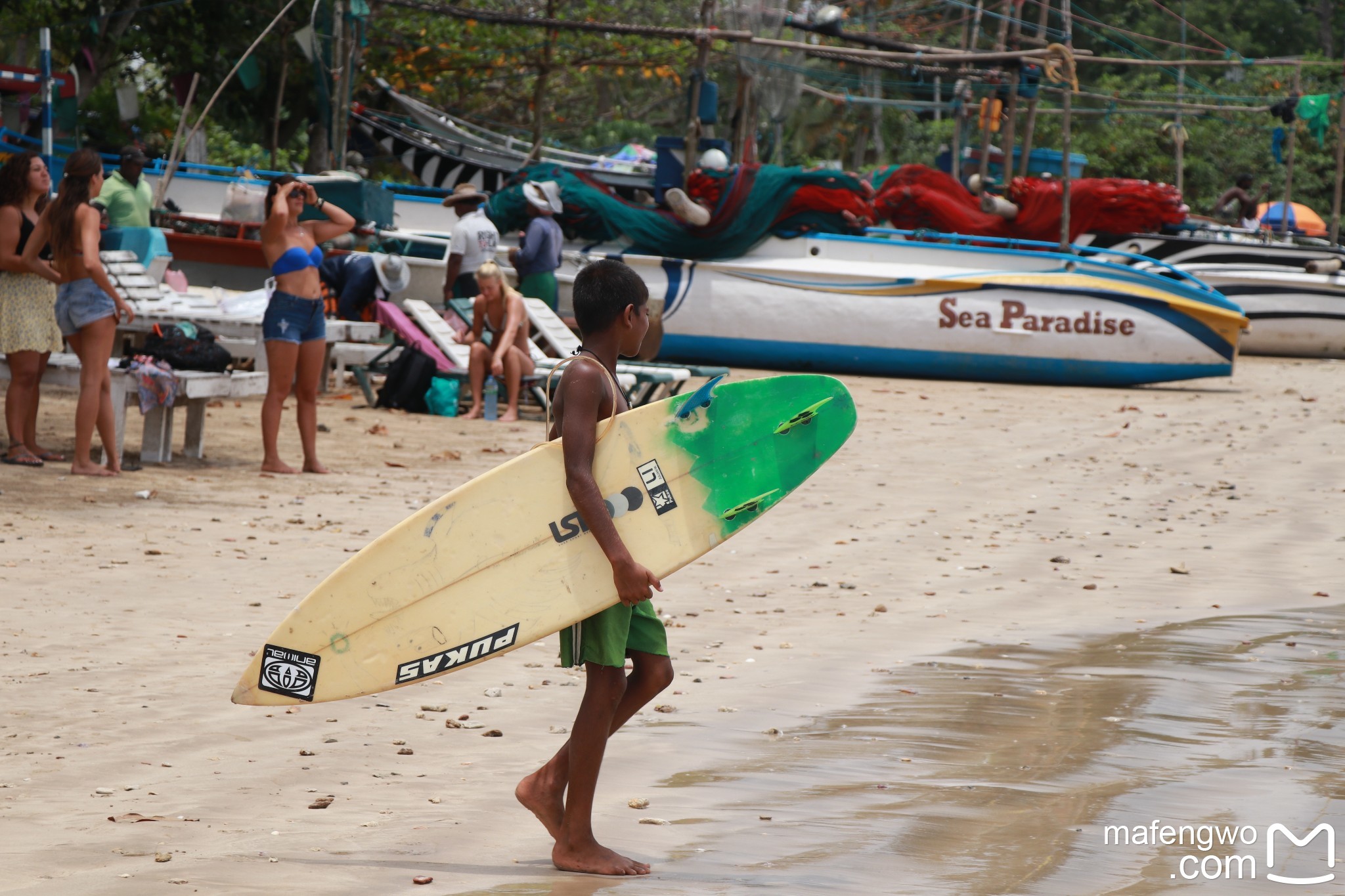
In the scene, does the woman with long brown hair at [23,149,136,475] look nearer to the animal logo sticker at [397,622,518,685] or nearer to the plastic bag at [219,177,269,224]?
the animal logo sticker at [397,622,518,685]

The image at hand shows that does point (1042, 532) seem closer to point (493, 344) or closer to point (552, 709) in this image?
point (552, 709)

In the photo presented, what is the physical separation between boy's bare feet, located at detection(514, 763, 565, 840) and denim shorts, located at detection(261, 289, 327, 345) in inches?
230

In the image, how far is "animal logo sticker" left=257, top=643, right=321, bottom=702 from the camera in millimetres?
3689

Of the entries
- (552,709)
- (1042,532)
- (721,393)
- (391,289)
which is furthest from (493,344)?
(721,393)

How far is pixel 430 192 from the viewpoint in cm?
1959

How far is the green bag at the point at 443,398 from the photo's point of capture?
41.1 ft

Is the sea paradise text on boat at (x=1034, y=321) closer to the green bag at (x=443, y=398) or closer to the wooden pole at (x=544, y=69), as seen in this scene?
the green bag at (x=443, y=398)

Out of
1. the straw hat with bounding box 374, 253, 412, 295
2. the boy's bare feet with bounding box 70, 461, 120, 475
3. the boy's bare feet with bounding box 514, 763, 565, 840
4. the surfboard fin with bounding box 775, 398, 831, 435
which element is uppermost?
the surfboard fin with bounding box 775, 398, 831, 435

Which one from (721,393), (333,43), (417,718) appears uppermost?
(333,43)

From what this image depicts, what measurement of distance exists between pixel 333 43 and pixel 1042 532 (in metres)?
13.3

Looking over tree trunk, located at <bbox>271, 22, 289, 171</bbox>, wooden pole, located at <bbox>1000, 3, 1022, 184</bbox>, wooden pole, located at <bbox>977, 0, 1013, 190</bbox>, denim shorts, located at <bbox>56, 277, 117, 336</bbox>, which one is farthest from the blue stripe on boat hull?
denim shorts, located at <bbox>56, 277, 117, 336</bbox>

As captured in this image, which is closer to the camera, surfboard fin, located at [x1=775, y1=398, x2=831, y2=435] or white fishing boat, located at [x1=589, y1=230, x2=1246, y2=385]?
surfboard fin, located at [x1=775, y1=398, x2=831, y2=435]

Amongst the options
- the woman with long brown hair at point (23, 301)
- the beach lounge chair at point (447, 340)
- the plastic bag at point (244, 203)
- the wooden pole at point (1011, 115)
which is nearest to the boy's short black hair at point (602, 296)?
the woman with long brown hair at point (23, 301)

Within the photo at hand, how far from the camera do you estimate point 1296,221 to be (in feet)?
90.9
